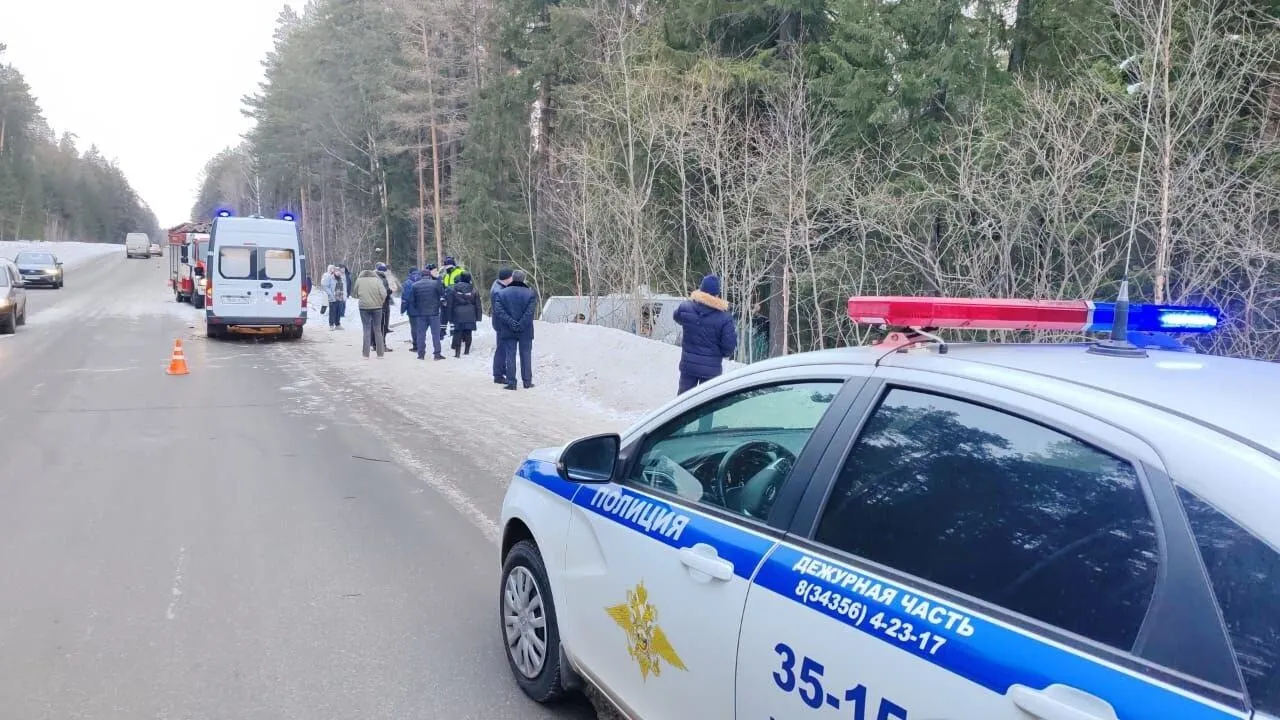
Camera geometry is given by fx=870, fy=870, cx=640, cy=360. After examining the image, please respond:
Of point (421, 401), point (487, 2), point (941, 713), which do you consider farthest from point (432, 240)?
point (941, 713)

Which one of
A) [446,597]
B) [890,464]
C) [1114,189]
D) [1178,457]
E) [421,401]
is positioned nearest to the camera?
[1178,457]

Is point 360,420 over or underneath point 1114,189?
underneath

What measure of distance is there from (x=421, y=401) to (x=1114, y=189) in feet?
35.0

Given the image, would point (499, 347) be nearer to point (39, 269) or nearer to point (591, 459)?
point (591, 459)

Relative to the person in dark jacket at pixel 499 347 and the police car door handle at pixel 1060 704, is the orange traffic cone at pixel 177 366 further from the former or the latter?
the police car door handle at pixel 1060 704

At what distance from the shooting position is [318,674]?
12.5 feet

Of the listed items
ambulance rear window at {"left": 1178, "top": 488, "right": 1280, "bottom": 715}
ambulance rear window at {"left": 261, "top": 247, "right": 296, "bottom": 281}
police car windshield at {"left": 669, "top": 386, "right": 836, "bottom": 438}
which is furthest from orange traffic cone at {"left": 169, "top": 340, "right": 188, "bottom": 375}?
ambulance rear window at {"left": 1178, "top": 488, "right": 1280, "bottom": 715}

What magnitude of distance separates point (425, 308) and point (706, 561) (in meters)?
15.1

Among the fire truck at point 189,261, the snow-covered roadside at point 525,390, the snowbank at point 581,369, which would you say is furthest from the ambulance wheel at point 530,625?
the fire truck at point 189,261

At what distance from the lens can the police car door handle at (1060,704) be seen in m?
1.50

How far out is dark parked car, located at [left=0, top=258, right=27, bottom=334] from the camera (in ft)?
64.4

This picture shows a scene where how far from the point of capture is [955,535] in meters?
1.96

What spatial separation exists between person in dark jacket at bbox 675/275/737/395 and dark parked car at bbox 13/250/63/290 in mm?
35941

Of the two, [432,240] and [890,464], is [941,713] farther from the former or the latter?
[432,240]
